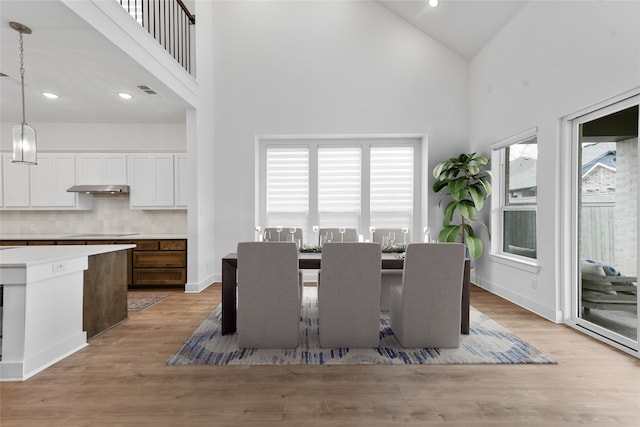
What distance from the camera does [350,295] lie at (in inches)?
113

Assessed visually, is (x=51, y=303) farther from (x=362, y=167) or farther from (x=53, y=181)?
(x=362, y=167)

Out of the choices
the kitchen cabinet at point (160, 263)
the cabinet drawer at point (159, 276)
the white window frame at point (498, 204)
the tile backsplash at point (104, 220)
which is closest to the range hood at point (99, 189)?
the tile backsplash at point (104, 220)

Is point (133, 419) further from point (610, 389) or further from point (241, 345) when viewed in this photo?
point (610, 389)

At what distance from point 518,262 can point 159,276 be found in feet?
17.0

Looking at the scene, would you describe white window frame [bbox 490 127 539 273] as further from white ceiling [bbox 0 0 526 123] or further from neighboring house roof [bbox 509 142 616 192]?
white ceiling [bbox 0 0 526 123]

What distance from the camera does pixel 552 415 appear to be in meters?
1.99

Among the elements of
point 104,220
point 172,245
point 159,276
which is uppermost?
point 104,220

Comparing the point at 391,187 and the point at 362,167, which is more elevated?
the point at 362,167

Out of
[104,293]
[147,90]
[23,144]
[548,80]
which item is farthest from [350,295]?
[147,90]

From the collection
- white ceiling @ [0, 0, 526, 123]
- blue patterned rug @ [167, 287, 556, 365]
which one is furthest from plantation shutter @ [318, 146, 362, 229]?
blue patterned rug @ [167, 287, 556, 365]

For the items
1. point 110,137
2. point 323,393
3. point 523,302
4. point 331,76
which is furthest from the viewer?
point 110,137

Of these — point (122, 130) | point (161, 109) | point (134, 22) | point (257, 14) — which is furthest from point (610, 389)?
point (122, 130)

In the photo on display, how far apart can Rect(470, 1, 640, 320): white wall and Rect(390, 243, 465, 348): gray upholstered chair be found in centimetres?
163

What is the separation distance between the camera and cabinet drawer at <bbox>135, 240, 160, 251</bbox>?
5.30 m
